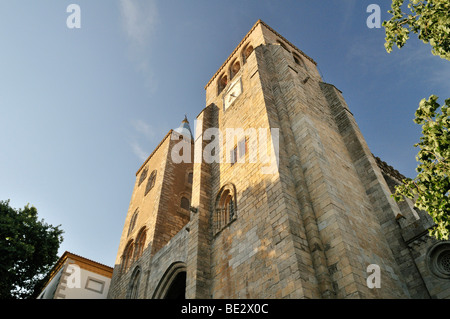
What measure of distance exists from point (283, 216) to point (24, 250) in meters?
15.6

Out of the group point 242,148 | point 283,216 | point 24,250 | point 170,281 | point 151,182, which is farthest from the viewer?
point 151,182

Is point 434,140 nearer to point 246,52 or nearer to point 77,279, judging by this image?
point 246,52

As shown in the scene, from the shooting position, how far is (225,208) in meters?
12.4

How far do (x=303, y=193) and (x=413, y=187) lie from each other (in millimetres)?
3423

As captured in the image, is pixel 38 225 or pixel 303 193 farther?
pixel 38 225

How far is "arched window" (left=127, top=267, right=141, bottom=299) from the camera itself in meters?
15.6

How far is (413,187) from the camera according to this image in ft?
22.0

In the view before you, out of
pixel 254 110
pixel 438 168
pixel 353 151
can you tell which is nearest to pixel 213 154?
pixel 254 110

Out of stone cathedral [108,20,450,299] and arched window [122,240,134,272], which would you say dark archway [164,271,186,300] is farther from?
arched window [122,240,134,272]

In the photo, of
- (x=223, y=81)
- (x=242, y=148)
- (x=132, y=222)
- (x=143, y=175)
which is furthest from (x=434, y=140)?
(x=143, y=175)

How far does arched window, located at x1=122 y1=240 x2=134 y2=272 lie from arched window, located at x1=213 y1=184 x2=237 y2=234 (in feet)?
26.4

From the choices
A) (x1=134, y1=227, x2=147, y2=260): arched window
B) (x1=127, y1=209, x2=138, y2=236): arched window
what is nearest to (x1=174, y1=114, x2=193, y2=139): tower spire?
(x1=127, y1=209, x2=138, y2=236): arched window
